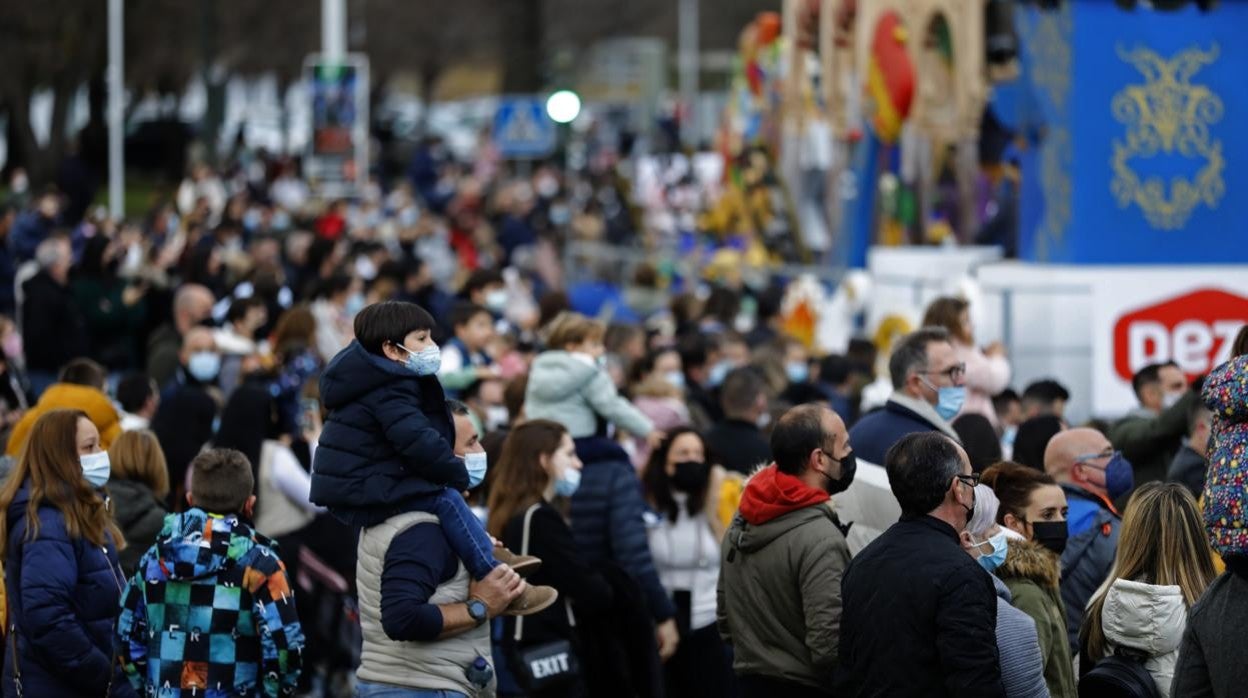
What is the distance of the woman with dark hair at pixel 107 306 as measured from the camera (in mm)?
16188

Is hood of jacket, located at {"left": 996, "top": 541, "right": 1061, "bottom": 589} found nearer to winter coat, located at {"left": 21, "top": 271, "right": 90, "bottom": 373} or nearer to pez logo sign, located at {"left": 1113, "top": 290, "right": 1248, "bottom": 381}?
pez logo sign, located at {"left": 1113, "top": 290, "right": 1248, "bottom": 381}

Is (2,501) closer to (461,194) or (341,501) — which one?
(341,501)

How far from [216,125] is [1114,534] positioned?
112 ft

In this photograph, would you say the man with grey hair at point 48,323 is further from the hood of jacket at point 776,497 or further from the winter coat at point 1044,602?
the winter coat at point 1044,602

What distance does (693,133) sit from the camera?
4944cm

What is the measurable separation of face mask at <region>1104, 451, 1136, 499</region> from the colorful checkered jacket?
2880mm

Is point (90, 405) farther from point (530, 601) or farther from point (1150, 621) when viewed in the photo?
point (1150, 621)

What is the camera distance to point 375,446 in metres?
6.46

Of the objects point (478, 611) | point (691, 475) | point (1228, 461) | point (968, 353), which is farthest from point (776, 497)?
point (968, 353)

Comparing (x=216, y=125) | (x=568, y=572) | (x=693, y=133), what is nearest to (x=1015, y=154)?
(x=568, y=572)

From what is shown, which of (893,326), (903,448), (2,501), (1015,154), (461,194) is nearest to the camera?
(903,448)

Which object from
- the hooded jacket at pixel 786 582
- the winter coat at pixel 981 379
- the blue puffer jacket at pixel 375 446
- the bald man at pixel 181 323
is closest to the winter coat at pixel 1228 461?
the hooded jacket at pixel 786 582

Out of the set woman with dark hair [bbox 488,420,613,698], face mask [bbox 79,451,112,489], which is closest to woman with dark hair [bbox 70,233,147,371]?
woman with dark hair [bbox 488,420,613,698]

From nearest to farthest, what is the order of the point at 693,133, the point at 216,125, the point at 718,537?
the point at 718,537 → the point at 216,125 → the point at 693,133
